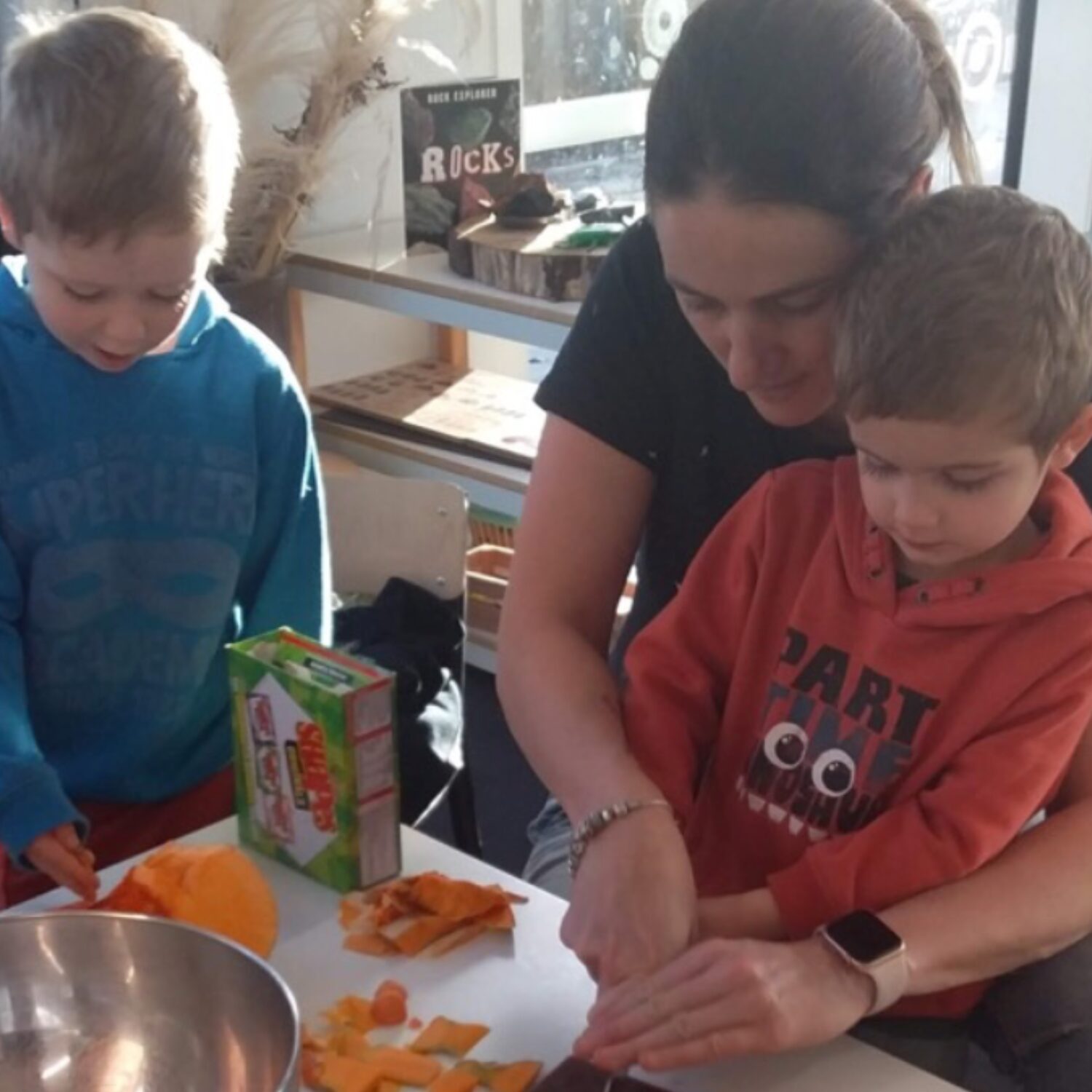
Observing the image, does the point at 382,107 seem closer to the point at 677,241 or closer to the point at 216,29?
the point at 216,29

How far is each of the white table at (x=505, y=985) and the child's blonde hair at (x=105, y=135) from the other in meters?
0.50

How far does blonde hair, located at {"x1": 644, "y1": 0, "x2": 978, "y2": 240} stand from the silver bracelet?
40 centimetres

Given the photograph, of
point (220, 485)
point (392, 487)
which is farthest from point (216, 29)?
point (220, 485)

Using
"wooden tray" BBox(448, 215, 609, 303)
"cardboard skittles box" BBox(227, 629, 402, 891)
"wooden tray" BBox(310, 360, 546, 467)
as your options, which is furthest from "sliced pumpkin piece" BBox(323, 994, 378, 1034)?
"wooden tray" BBox(310, 360, 546, 467)

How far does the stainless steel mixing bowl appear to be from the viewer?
87 cm

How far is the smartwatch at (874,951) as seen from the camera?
92 centimetres

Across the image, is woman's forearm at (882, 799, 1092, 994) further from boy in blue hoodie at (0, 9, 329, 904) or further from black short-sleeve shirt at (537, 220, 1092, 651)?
boy in blue hoodie at (0, 9, 329, 904)

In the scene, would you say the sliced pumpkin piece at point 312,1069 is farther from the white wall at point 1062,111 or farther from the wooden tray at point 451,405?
the white wall at point 1062,111

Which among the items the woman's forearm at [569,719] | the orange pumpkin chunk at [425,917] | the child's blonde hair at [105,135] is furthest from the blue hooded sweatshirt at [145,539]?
the orange pumpkin chunk at [425,917]

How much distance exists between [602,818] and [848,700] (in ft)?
0.59

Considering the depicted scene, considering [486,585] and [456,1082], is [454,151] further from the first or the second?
[456,1082]

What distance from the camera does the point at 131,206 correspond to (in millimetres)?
1210

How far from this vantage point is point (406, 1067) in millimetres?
897

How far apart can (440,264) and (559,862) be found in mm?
1533
